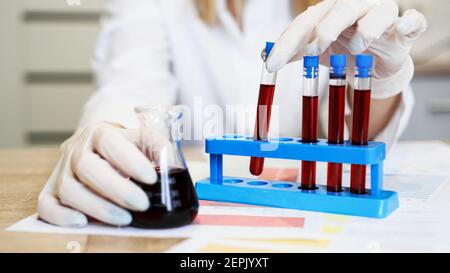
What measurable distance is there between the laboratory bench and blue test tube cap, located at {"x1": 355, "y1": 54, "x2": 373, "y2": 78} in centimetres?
30

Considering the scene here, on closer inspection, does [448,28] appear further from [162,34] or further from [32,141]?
[32,141]

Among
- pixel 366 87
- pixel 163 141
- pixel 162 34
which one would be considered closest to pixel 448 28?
pixel 162 34

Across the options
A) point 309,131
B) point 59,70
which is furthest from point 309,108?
point 59,70

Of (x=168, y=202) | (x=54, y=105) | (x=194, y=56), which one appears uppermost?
(x=194, y=56)

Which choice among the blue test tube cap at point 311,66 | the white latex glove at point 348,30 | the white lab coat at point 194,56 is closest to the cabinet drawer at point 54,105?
the white lab coat at point 194,56

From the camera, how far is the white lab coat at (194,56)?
1.44 m

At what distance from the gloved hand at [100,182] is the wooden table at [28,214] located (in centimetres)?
3

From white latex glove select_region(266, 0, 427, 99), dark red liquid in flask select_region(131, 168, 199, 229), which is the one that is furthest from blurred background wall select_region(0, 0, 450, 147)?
dark red liquid in flask select_region(131, 168, 199, 229)

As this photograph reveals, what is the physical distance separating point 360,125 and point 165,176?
10.0 inches

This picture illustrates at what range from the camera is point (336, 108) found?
2.48 feet

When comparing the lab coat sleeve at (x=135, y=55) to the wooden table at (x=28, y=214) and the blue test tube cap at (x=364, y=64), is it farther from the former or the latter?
the blue test tube cap at (x=364, y=64)

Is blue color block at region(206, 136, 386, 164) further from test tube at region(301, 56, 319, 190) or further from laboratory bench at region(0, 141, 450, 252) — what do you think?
laboratory bench at region(0, 141, 450, 252)

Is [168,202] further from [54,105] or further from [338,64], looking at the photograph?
[54,105]

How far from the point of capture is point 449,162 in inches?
45.3
